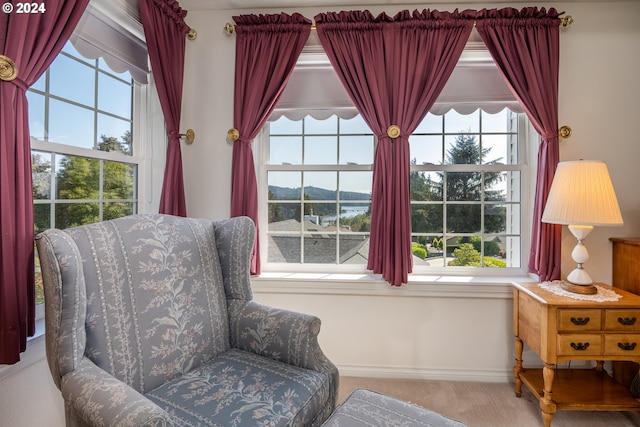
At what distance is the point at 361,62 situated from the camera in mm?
2094

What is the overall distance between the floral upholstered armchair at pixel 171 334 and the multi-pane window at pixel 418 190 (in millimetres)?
834

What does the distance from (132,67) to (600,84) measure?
3042 mm

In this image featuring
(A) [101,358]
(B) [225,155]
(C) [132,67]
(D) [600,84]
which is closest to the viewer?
(A) [101,358]

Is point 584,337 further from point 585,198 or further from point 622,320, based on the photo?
point 585,198

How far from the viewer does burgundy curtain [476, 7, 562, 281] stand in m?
2.00

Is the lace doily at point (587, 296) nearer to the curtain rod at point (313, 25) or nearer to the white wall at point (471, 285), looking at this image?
the white wall at point (471, 285)

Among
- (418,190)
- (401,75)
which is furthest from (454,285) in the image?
(401,75)

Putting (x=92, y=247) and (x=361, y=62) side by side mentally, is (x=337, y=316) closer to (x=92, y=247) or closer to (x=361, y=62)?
(x=92, y=247)

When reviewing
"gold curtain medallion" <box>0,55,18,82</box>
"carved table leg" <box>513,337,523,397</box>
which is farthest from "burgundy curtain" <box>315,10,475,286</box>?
"gold curtain medallion" <box>0,55,18,82</box>

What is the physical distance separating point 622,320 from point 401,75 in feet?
6.00

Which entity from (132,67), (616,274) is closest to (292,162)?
(132,67)

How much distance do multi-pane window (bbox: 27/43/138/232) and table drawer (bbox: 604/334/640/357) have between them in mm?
2801

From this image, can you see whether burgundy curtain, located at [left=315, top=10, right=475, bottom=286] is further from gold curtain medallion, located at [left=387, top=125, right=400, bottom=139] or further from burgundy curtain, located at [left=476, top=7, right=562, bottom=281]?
burgundy curtain, located at [left=476, top=7, right=562, bottom=281]

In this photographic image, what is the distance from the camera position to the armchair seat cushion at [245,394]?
1014 millimetres
